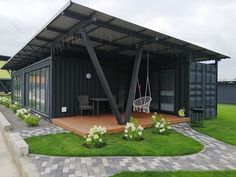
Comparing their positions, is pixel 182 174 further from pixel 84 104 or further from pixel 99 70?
pixel 84 104

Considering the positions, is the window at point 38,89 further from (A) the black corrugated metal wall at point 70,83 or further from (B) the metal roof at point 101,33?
(B) the metal roof at point 101,33

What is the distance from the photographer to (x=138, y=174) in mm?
3393

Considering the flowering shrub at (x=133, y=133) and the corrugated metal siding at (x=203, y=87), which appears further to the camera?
the corrugated metal siding at (x=203, y=87)

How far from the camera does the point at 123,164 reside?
3.83 m

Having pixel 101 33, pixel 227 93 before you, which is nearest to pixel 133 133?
pixel 101 33

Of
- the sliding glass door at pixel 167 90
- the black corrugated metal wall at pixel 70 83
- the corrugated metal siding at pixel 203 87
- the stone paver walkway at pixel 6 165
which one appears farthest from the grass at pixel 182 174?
the sliding glass door at pixel 167 90

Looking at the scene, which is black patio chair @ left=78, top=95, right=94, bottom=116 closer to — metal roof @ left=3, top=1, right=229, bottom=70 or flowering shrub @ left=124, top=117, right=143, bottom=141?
metal roof @ left=3, top=1, right=229, bottom=70

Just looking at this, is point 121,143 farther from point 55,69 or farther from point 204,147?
point 55,69

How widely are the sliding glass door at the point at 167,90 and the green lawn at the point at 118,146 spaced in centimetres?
365

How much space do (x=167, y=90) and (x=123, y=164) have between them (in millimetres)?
6289

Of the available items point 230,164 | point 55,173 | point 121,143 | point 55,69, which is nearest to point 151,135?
point 121,143

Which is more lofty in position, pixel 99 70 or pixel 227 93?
pixel 99 70

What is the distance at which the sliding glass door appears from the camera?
938 cm

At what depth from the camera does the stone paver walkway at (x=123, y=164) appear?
3.51 meters
